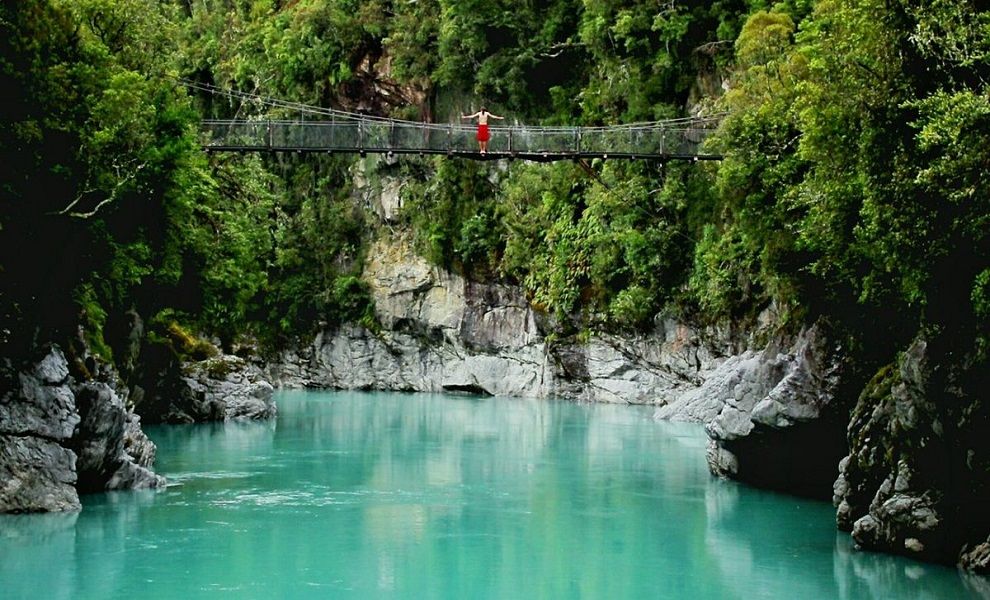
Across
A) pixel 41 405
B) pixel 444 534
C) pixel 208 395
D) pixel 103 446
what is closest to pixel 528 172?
pixel 208 395

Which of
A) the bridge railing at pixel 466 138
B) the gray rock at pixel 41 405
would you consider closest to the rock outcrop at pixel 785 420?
the gray rock at pixel 41 405

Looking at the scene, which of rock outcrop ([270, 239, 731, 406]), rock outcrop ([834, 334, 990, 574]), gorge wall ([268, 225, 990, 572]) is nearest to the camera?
rock outcrop ([834, 334, 990, 574])

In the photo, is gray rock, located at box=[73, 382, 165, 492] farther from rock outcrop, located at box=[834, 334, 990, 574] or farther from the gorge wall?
rock outcrop, located at box=[834, 334, 990, 574]

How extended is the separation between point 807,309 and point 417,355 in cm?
2930

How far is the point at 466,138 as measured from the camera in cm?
3581

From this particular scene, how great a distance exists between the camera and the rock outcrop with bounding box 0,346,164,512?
53.2 feet

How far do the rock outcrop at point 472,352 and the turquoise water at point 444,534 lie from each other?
11784mm

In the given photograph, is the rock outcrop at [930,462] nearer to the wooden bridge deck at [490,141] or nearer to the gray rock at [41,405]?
the gray rock at [41,405]

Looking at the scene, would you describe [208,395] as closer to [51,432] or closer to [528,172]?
[51,432]

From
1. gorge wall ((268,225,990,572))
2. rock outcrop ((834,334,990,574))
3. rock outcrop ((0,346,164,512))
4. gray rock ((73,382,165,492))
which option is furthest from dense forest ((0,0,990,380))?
gray rock ((73,382,165,492))

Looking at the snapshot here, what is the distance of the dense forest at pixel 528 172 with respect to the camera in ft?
45.7

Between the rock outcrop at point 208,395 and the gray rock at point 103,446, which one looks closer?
the gray rock at point 103,446

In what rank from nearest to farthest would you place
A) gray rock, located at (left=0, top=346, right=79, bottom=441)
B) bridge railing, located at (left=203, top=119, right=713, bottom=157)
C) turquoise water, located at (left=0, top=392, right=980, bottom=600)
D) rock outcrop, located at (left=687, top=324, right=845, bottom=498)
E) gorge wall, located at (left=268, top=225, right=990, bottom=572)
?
turquoise water, located at (left=0, top=392, right=980, bottom=600)
gorge wall, located at (left=268, top=225, right=990, bottom=572)
gray rock, located at (left=0, top=346, right=79, bottom=441)
rock outcrop, located at (left=687, top=324, right=845, bottom=498)
bridge railing, located at (left=203, top=119, right=713, bottom=157)

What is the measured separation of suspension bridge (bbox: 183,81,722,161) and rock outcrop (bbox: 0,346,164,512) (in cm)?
1280
